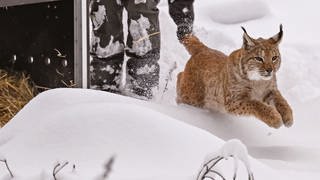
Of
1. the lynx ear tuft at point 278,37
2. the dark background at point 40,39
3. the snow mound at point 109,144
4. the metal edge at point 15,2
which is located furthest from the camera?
the metal edge at point 15,2

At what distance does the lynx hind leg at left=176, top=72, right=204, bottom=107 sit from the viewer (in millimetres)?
2842

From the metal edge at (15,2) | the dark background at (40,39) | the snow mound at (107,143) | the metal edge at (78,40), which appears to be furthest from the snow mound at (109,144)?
the metal edge at (15,2)

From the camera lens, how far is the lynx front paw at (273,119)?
2.50m

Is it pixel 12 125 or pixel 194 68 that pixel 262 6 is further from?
pixel 12 125

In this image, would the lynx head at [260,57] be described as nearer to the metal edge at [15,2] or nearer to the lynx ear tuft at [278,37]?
the lynx ear tuft at [278,37]

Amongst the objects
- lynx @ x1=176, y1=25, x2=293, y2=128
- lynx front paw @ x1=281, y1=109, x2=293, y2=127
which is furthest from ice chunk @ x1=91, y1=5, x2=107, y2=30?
lynx front paw @ x1=281, y1=109, x2=293, y2=127

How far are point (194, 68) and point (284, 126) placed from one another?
57cm

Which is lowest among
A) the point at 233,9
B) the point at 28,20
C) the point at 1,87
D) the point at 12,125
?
the point at 1,87

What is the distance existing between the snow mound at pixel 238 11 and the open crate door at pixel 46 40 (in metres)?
0.74

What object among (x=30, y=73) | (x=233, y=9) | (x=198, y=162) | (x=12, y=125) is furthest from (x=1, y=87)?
(x=198, y=162)

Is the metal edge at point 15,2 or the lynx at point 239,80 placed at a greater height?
the metal edge at point 15,2

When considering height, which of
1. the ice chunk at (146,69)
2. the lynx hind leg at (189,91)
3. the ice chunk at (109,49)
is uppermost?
the ice chunk at (109,49)

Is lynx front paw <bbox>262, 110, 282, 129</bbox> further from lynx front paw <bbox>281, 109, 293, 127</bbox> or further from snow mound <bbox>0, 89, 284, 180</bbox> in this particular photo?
snow mound <bbox>0, 89, 284, 180</bbox>

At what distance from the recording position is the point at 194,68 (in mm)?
2861
